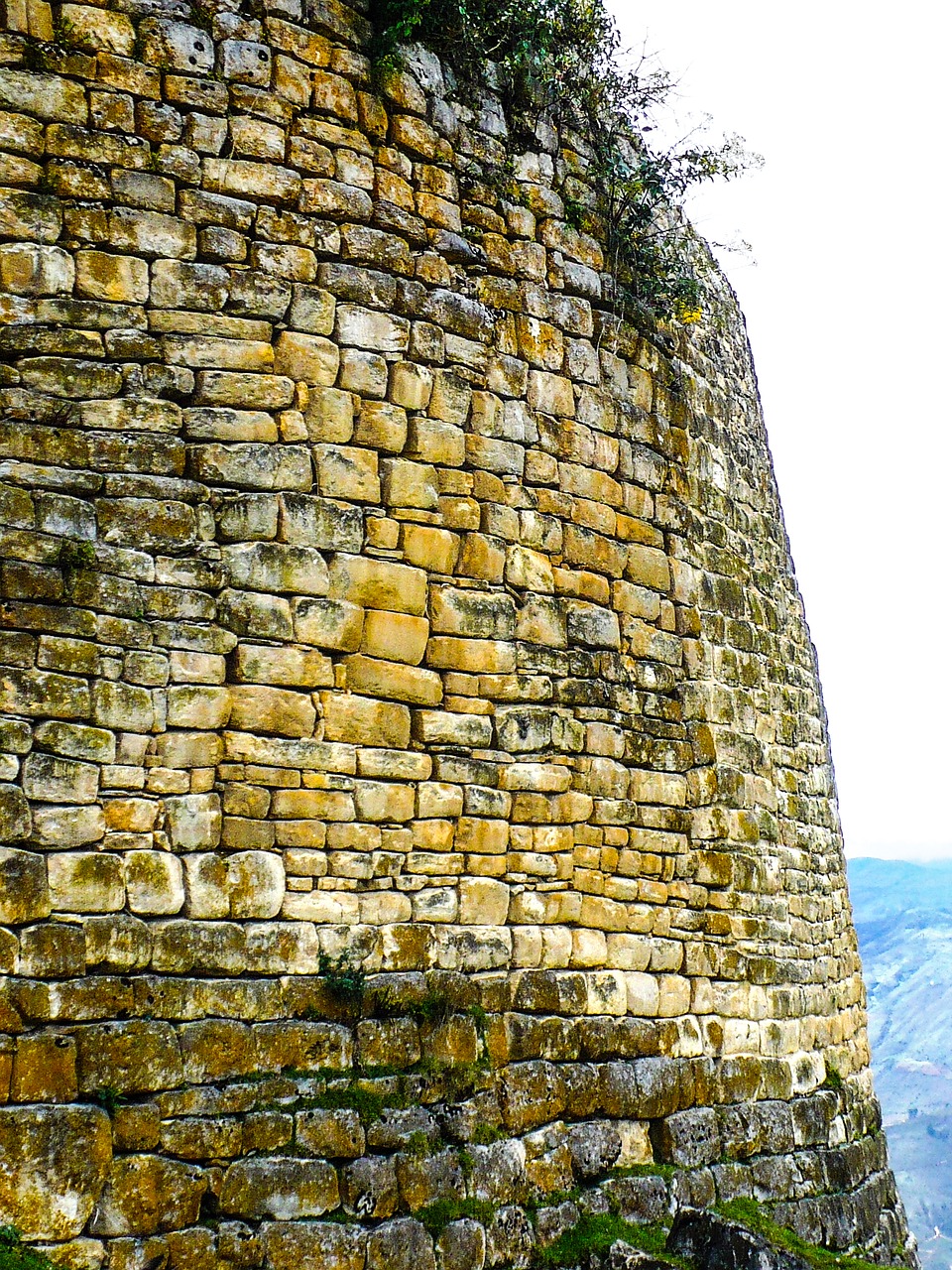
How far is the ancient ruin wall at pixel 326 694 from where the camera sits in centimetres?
509

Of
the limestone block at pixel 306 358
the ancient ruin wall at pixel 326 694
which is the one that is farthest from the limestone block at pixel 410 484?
the limestone block at pixel 306 358

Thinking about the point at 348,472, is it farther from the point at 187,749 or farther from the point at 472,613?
the point at 187,749

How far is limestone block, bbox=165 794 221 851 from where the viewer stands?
5316 mm

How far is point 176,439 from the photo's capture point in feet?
18.5

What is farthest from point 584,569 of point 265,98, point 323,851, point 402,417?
point 265,98

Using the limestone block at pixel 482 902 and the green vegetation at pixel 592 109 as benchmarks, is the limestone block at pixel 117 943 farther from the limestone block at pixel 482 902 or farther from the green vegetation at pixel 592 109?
the green vegetation at pixel 592 109

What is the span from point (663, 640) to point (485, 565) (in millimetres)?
1483

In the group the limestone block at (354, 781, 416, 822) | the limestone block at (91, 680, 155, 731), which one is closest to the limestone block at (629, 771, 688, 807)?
the limestone block at (354, 781, 416, 822)

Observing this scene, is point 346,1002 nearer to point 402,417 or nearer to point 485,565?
point 485,565

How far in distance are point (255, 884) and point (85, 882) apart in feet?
2.21

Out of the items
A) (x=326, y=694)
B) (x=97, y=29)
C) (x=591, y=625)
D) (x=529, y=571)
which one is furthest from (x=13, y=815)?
(x=97, y=29)

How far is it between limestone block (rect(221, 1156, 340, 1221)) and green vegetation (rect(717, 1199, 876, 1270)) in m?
2.13

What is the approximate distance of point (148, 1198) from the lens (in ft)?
16.0

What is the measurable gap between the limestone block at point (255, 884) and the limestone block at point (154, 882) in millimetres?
206
